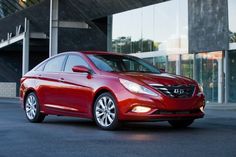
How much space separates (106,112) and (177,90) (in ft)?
4.33

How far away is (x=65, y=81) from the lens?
35.2 ft

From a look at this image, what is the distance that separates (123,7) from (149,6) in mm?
1719

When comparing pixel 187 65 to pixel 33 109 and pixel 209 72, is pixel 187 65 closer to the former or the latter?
pixel 209 72

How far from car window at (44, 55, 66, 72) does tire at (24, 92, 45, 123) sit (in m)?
0.68

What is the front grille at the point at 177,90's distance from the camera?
923 cm

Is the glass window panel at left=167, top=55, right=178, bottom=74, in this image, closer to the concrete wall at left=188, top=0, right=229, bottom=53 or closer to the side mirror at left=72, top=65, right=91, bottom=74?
the concrete wall at left=188, top=0, right=229, bottom=53

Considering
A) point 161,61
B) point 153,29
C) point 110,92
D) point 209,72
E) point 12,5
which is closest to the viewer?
point 110,92

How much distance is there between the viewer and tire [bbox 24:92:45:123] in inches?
457

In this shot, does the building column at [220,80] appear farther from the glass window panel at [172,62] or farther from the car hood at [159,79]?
the car hood at [159,79]

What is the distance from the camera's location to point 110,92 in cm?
962

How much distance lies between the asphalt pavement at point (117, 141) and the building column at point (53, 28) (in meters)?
21.8

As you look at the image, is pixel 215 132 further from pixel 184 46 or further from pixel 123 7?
pixel 123 7

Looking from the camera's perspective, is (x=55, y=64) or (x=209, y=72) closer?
(x=55, y=64)

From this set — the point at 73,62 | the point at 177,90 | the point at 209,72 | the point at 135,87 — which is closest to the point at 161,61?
the point at 209,72
